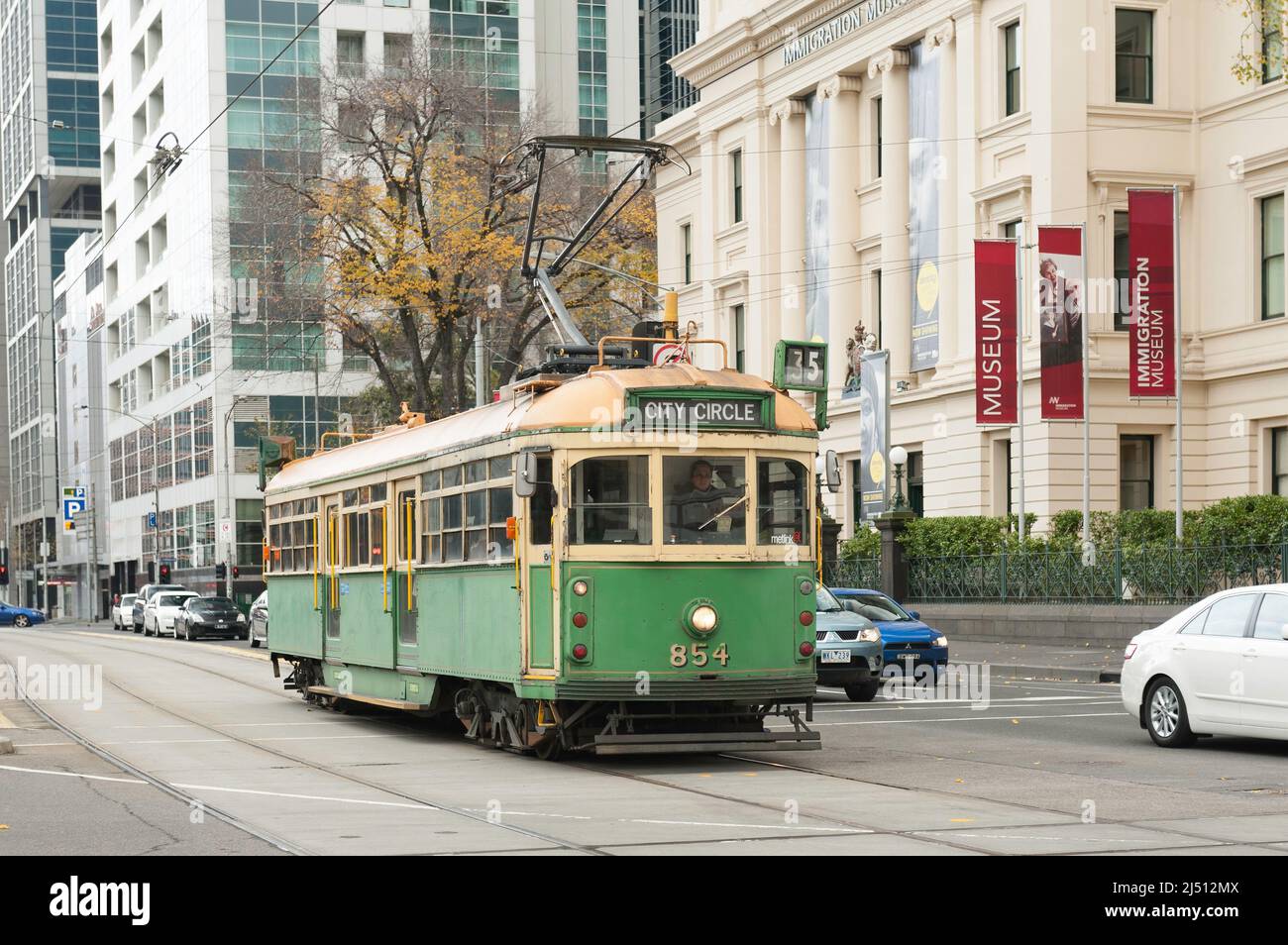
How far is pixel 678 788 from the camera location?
45.9ft

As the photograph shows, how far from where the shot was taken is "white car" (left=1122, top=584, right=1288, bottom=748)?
632 inches

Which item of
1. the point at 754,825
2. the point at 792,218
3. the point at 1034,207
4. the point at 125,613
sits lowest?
the point at 125,613

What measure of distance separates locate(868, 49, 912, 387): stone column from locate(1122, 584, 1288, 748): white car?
30893mm

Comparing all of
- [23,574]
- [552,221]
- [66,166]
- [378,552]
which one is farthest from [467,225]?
[23,574]

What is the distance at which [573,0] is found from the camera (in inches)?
3324

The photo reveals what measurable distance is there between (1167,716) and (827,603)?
8231 millimetres

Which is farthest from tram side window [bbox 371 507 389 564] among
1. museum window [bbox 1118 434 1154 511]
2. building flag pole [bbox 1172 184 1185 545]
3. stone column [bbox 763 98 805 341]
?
stone column [bbox 763 98 805 341]

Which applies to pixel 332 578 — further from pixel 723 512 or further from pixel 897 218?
pixel 897 218

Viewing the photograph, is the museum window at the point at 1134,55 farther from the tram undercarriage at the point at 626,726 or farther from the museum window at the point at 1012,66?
the tram undercarriage at the point at 626,726

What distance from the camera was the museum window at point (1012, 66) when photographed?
43500mm

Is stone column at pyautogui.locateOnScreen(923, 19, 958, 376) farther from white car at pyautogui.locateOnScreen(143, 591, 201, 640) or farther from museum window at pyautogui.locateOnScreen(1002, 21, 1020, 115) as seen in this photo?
white car at pyautogui.locateOnScreen(143, 591, 201, 640)

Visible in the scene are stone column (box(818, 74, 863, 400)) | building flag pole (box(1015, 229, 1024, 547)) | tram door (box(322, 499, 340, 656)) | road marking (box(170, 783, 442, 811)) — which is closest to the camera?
road marking (box(170, 783, 442, 811))

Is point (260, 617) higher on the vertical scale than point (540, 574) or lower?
lower

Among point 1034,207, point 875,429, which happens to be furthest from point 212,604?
point 1034,207
